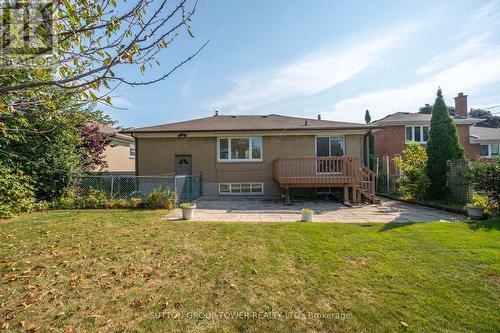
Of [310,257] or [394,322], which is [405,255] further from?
[394,322]

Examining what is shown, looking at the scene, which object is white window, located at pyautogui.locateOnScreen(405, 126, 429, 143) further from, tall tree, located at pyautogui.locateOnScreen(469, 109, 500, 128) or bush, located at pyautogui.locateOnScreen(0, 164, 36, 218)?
tall tree, located at pyautogui.locateOnScreen(469, 109, 500, 128)

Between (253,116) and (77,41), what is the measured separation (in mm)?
14320

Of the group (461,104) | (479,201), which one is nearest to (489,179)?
(479,201)

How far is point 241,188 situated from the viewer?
509 inches

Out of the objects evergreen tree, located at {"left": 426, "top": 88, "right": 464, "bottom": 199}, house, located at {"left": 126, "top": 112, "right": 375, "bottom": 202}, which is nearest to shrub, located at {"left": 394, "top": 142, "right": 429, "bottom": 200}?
evergreen tree, located at {"left": 426, "top": 88, "right": 464, "bottom": 199}

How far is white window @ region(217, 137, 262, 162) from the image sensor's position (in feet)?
42.5

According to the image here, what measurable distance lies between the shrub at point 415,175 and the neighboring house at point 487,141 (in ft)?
59.5

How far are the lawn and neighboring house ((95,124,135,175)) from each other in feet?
40.7

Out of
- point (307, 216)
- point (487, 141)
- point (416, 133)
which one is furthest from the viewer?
point (487, 141)

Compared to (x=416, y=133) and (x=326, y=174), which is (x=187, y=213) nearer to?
(x=326, y=174)

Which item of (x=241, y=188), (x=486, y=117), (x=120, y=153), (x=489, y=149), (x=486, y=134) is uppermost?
(x=486, y=117)

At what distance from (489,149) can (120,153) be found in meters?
35.4

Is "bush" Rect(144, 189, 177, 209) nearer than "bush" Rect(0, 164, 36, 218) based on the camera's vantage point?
No

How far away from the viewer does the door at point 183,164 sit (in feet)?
43.0
